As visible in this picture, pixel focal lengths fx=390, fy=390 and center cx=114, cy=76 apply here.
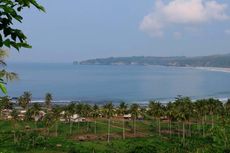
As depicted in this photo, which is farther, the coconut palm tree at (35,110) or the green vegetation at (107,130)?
the coconut palm tree at (35,110)

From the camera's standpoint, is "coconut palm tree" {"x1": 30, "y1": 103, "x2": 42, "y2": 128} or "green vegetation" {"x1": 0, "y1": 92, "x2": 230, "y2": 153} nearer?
"green vegetation" {"x1": 0, "y1": 92, "x2": 230, "y2": 153}

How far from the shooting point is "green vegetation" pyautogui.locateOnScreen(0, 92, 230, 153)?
10019cm

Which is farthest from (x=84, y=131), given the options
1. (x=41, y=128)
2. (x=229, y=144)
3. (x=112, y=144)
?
(x=229, y=144)

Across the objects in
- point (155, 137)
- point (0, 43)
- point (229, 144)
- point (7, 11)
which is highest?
point (7, 11)

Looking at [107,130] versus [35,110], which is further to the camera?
[107,130]

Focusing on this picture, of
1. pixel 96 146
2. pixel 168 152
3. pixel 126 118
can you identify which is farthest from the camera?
pixel 126 118

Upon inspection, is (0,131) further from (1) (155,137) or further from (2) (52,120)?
(1) (155,137)

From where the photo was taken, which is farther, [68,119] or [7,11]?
[68,119]

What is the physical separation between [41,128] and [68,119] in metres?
15.5

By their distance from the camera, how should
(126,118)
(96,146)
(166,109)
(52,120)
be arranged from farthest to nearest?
(126,118), (166,109), (52,120), (96,146)

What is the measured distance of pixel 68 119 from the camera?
14362 centimetres

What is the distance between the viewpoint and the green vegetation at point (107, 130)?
100 metres

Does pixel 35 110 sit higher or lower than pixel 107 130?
higher

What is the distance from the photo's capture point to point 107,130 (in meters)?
129
